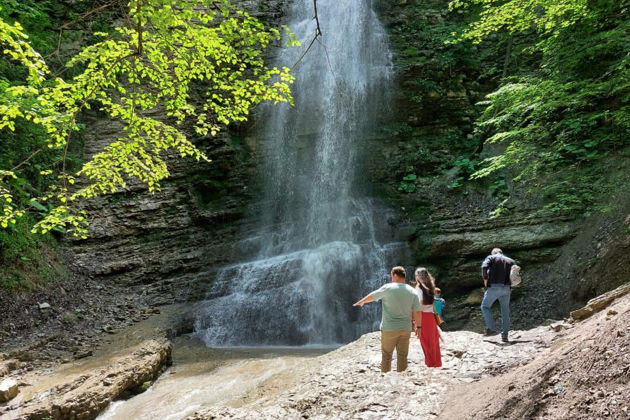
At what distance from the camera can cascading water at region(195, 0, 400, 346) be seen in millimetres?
11570

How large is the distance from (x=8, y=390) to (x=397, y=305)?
19.7ft

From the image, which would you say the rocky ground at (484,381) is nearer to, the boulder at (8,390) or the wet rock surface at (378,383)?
the wet rock surface at (378,383)

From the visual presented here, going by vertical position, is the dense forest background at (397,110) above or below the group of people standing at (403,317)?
above

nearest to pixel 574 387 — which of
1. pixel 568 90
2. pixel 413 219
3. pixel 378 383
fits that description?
pixel 378 383

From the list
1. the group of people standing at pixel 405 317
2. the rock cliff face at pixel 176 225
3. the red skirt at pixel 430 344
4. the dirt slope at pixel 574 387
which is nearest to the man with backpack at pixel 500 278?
the group of people standing at pixel 405 317

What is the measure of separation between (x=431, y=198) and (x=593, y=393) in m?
12.7

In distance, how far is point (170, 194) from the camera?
1506cm

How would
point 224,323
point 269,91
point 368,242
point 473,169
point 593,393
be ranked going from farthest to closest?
point 473,169
point 368,242
point 224,323
point 269,91
point 593,393

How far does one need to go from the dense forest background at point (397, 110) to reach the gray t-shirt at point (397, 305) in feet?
10.6

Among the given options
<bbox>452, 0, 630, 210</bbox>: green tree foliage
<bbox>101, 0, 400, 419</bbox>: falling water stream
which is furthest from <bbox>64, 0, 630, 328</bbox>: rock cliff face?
<bbox>452, 0, 630, 210</bbox>: green tree foliage

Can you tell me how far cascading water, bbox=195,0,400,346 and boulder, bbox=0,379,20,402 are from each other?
4.82 metres

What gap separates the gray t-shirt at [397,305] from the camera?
5098mm

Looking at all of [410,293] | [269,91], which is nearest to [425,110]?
[269,91]

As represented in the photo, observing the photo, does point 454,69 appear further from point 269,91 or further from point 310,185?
point 269,91
